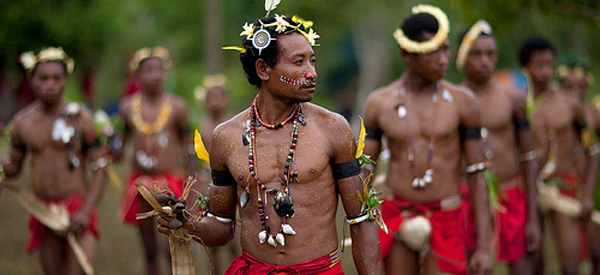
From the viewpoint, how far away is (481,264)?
5555 millimetres

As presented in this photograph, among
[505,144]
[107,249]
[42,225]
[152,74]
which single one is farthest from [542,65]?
[107,249]

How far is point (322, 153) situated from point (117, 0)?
13.5 m

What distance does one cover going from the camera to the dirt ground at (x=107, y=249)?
959cm

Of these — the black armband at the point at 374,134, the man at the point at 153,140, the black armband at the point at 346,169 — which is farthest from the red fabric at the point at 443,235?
the man at the point at 153,140

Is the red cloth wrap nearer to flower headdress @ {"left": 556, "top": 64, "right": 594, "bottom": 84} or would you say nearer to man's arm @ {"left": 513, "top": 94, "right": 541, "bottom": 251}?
man's arm @ {"left": 513, "top": 94, "right": 541, "bottom": 251}

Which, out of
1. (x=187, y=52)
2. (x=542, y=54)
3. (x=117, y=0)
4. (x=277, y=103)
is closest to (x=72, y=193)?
(x=277, y=103)

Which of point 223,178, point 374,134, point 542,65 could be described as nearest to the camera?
point 223,178

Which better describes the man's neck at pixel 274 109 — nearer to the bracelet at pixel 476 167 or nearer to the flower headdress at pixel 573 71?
the bracelet at pixel 476 167

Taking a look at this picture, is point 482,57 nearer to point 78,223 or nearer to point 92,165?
point 92,165

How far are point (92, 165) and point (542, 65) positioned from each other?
16.7 ft

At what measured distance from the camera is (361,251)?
158 inches

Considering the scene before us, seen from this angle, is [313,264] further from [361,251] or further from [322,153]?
[322,153]

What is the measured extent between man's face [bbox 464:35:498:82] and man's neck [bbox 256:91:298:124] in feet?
10.8

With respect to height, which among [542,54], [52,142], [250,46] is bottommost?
[52,142]
